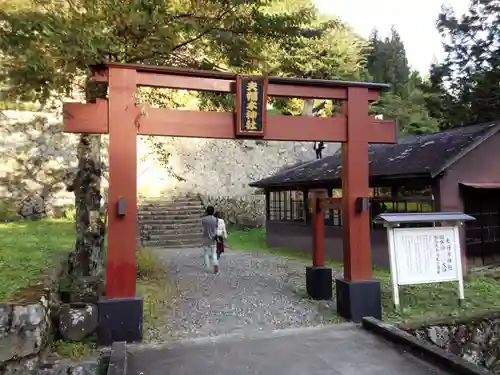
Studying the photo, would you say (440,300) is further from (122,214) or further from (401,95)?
(401,95)

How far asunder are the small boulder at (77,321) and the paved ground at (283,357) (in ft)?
2.43

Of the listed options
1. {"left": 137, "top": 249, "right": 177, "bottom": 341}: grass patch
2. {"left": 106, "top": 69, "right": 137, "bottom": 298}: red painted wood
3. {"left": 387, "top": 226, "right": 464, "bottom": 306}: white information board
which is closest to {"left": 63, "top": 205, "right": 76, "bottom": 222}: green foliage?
{"left": 137, "top": 249, "right": 177, "bottom": 341}: grass patch

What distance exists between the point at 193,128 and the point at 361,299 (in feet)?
12.8

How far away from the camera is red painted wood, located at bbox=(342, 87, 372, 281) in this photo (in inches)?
284

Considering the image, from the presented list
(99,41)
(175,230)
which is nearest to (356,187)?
(99,41)

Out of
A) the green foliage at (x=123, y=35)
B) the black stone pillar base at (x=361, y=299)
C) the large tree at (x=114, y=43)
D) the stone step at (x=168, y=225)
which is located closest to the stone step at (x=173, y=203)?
the stone step at (x=168, y=225)

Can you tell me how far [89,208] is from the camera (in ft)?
26.3

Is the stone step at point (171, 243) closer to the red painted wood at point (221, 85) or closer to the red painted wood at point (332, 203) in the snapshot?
the red painted wood at point (332, 203)

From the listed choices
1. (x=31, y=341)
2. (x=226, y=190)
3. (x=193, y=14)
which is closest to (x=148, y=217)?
(x=226, y=190)

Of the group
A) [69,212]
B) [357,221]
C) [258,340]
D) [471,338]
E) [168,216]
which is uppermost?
[69,212]

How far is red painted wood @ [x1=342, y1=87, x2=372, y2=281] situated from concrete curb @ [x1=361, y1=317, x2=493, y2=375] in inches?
34.9

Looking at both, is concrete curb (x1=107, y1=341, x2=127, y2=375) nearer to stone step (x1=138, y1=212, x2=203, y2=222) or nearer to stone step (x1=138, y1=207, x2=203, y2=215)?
stone step (x1=138, y1=212, x2=203, y2=222)

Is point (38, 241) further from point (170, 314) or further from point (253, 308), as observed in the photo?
point (253, 308)

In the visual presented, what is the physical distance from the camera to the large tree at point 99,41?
200 inches
